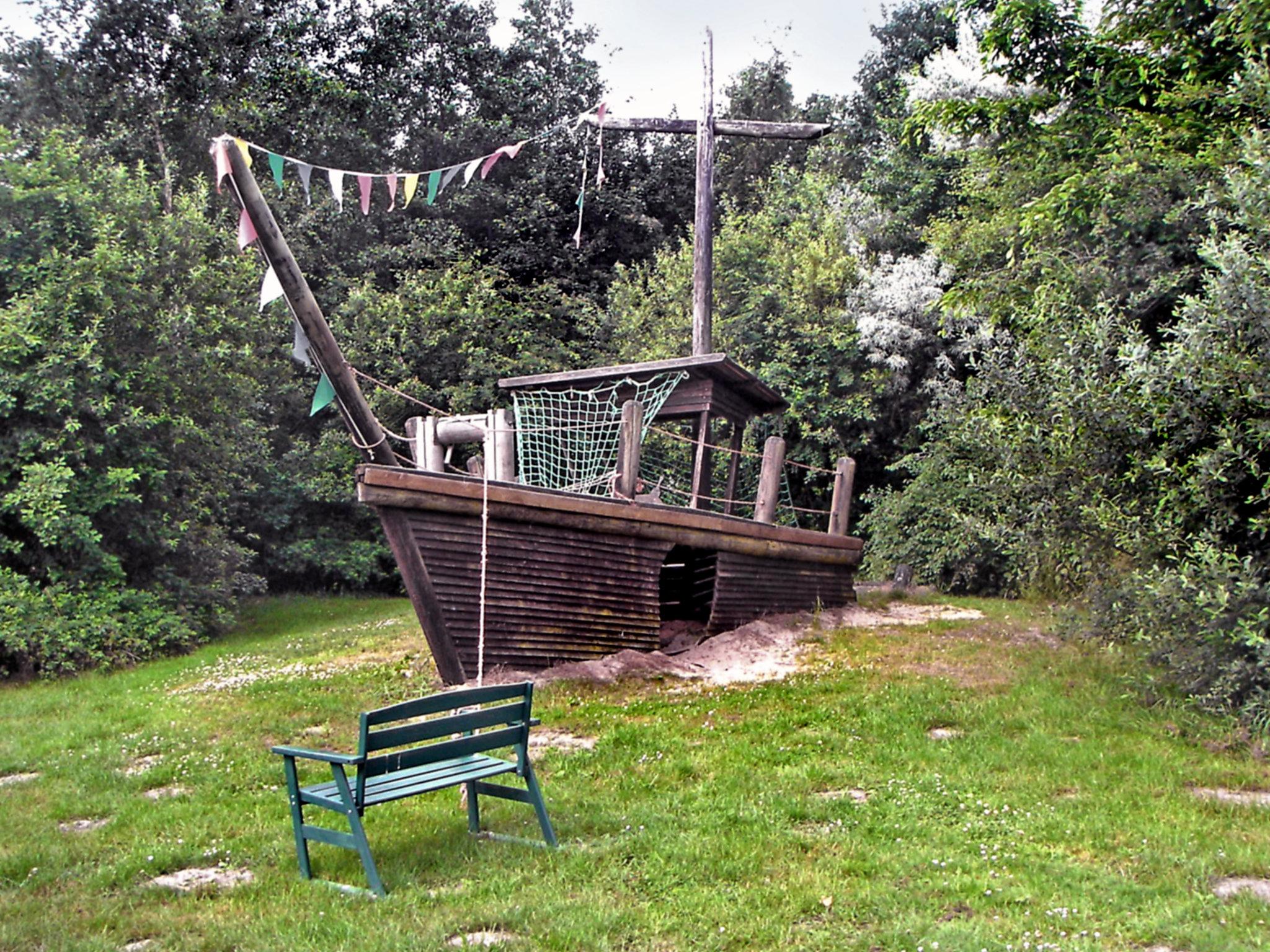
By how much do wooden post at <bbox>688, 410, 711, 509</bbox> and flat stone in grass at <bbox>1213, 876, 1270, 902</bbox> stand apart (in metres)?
7.13

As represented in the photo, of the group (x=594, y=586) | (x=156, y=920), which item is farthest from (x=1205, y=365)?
(x=156, y=920)

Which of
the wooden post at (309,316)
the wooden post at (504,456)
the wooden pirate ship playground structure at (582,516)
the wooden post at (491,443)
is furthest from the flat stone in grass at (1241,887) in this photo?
the wooden post at (504,456)

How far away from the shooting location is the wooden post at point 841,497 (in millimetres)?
12883

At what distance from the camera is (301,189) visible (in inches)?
942

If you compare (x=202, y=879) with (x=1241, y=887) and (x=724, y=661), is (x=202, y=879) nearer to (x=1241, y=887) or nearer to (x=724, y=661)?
(x=1241, y=887)

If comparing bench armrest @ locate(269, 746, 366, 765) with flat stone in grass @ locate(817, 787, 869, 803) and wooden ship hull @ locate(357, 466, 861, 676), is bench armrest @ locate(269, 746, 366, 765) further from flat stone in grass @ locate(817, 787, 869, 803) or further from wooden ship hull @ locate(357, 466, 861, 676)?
wooden ship hull @ locate(357, 466, 861, 676)

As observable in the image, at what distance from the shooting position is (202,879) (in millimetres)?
4852

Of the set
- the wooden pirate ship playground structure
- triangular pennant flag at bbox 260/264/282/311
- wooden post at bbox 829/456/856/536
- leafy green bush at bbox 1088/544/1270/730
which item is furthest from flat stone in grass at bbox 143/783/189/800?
wooden post at bbox 829/456/856/536

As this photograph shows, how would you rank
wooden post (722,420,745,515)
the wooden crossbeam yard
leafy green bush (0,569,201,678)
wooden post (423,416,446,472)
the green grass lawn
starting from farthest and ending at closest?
the wooden crossbeam yard < wooden post (722,420,745,515) < leafy green bush (0,569,201,678) < wooden post (423,416,446,472) < the green grass lawn

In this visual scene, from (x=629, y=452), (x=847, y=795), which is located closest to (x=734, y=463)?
(x=629, y=452)

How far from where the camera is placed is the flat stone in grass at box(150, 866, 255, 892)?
4.71 m

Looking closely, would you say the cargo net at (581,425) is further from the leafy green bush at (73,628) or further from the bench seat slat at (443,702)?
the bench seat slat at (443,702)

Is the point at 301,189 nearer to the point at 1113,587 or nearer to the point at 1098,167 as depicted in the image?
the point at 1098,167

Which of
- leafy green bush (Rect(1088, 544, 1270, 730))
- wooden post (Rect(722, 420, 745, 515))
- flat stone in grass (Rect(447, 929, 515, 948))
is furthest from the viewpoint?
wooden post (Rect(722, 420, 745, 515))
